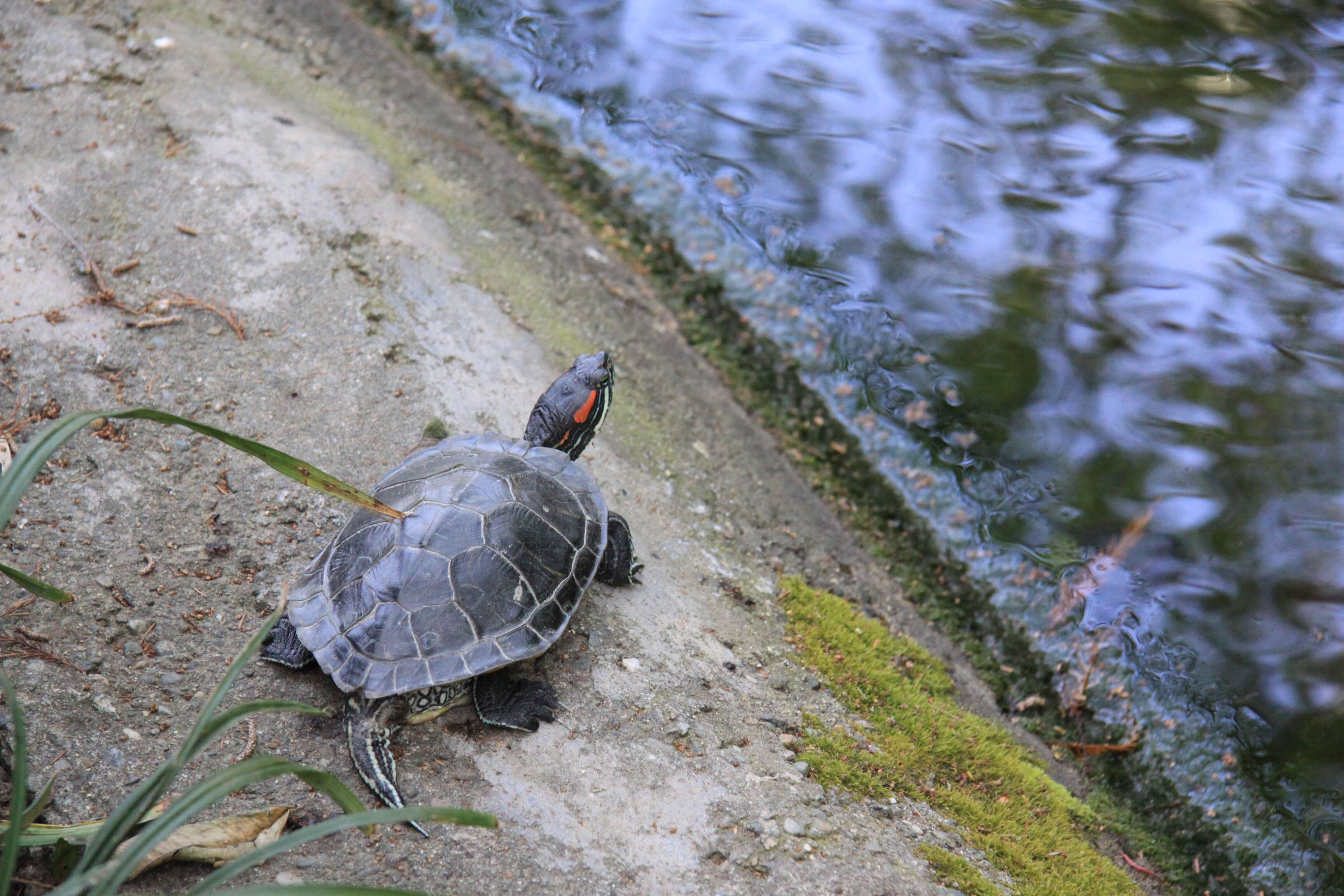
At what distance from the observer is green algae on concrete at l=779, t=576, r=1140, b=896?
10.9ft

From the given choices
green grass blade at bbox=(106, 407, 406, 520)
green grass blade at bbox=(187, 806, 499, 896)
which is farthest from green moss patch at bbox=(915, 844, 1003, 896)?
green grass blade at bbox=(106, 407, 406, 520)

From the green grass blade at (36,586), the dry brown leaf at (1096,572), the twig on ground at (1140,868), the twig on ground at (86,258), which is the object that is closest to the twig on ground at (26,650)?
the green grass blade at (36,586)

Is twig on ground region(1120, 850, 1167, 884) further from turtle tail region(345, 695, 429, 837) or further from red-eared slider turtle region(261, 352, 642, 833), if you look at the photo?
turtle tail region(345, 695, 429, 837)

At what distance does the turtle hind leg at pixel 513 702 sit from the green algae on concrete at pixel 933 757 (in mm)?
959

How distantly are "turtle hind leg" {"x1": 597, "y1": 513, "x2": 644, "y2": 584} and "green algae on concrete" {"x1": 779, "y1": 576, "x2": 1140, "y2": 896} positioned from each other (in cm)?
83

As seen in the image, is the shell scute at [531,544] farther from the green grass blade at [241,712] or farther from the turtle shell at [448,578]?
the green grass blade at [241,712]

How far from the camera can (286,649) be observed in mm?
3127

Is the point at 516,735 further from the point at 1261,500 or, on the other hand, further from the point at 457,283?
the point at 1261,500

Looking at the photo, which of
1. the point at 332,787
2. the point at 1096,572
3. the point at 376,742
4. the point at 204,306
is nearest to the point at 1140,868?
the point at 1096,572

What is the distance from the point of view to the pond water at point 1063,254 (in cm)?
459

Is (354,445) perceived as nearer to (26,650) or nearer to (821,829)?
(26,650)

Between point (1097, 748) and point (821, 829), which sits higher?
point (821, 829)

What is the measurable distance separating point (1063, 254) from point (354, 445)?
171 inches

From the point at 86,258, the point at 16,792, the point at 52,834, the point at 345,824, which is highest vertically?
the point at 345,824
